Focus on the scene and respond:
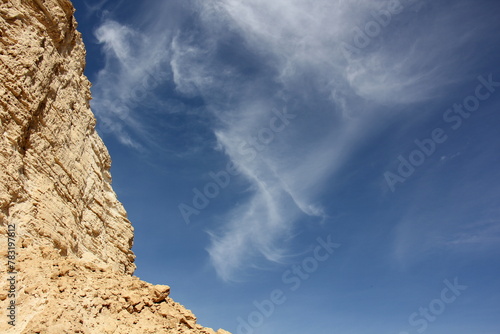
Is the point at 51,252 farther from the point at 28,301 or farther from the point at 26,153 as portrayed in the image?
the point at 26,153

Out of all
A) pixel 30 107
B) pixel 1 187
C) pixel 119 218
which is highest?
pixel 119 218

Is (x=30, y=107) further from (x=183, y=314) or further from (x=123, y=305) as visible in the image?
(x=183, y=314)

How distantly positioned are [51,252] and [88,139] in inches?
388

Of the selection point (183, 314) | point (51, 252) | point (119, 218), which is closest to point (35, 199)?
point (51, 252)

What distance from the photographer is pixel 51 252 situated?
11.5 metres

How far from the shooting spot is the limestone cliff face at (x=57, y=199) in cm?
988

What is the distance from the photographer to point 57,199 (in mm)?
14688

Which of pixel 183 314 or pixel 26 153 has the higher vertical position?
pixel 26 153

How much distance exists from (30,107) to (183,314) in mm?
9781

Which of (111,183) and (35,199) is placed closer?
(35,199)

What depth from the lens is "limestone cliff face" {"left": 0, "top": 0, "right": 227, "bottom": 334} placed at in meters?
9.88

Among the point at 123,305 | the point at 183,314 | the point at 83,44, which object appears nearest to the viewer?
the point at 123,305

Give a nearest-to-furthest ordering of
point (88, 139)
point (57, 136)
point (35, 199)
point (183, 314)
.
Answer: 1. point (183, 314)
2. point (35, 199)
3. point (57, 136)
4. point (88, 139)

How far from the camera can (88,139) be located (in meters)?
20.0
